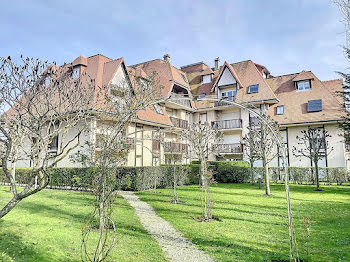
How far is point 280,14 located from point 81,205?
38.6ft

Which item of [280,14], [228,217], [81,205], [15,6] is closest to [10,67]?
[15,6]

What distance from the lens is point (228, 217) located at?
9.25 metres

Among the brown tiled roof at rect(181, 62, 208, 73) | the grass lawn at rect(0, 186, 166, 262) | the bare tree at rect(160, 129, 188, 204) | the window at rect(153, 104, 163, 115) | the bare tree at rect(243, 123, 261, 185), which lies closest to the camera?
the grass lawn at rect(0, 186, 166, 262)

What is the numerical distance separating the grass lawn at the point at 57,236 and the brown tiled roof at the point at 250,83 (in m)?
21.5

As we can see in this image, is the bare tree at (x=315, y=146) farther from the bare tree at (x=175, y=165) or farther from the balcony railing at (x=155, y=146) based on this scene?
the balcony railing at (x=155, y=146)

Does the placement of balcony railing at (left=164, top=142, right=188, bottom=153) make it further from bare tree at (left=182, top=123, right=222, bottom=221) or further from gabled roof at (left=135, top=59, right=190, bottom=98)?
gabled roof at (left=135, top=59, right=190, bottom=98)

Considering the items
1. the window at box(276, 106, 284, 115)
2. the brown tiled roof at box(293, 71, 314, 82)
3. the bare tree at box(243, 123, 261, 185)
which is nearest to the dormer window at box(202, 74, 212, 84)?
the window at box(276, 106, 284, 115)

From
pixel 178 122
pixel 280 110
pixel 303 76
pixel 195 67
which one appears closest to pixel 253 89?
pixel 280 110

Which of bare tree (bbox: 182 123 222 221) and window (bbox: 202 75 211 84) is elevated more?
window (bbox: 202 75 211 84)

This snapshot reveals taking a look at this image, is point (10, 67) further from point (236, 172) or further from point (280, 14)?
point (236, 172)

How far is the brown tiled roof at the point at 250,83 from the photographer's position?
90.7 ft

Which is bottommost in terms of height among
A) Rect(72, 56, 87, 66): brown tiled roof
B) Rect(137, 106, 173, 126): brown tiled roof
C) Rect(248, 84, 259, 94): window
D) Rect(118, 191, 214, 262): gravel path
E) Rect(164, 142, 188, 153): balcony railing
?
Rect(118, 191, 214, 262): gravel path

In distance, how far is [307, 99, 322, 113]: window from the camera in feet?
85.8

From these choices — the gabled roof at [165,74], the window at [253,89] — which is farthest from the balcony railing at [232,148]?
the gabled roof at [165,74]
